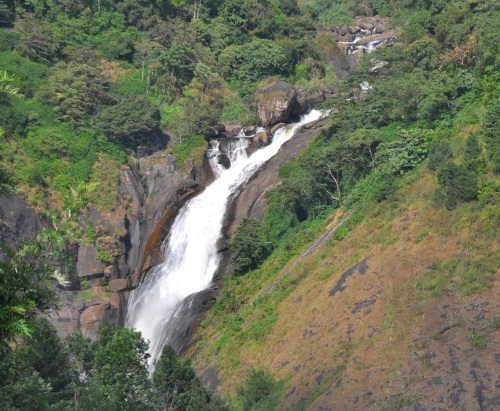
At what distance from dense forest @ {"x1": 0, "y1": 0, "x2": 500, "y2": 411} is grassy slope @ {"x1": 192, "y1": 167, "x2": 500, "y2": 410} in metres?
0.42

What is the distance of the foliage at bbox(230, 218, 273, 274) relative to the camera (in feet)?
131

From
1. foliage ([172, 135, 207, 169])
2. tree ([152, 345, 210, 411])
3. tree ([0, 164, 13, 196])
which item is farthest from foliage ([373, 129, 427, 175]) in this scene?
tree ([0, 164, 13, 196])

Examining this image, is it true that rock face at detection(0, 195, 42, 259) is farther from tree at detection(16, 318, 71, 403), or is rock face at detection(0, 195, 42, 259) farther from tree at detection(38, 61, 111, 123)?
tree at detection(16, 318, 71, 403)

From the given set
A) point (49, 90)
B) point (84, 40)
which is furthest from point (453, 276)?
point (84, 40)

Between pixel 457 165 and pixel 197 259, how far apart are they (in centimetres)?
1858

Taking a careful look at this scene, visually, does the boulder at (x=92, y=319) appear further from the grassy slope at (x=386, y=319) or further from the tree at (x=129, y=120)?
the tree at (x=129, y=120)

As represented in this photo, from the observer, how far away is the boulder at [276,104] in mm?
55781

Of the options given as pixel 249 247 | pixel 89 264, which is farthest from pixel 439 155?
pixel 89 264

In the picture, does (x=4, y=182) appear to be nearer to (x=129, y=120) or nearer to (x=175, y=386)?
(x=175, y=386)

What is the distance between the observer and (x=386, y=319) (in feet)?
88.7

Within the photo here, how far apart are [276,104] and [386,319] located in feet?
104

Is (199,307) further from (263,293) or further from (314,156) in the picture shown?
(314,156)

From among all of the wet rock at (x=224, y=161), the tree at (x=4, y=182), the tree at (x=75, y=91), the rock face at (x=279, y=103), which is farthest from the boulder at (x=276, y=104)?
the tree at (x=4, y=182)

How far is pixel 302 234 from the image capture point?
4019 centimetres
